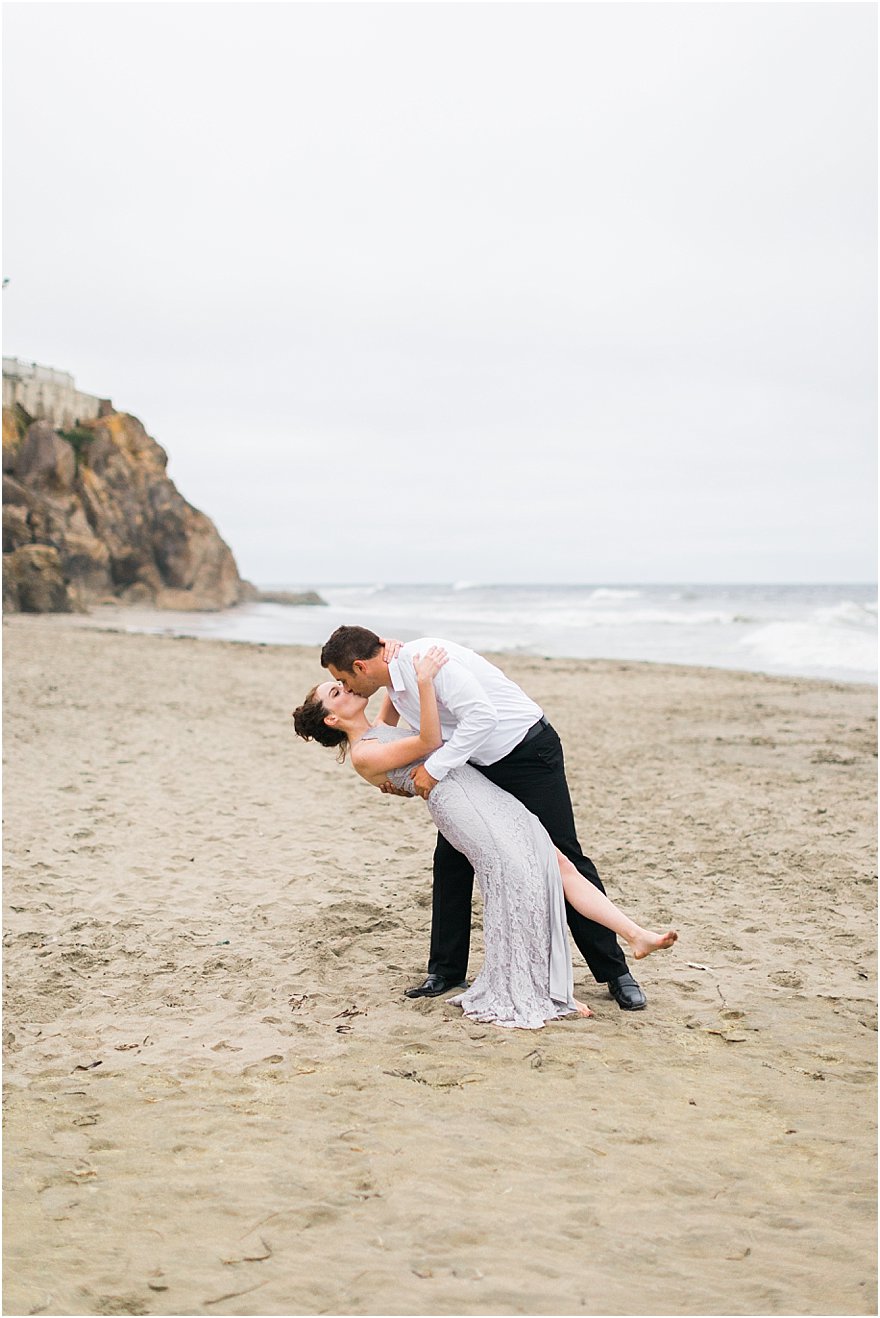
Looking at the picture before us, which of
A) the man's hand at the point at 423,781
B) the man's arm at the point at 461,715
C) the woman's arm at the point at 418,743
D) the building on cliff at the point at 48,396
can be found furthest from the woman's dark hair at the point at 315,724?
the building on cliff at the point at 48,396

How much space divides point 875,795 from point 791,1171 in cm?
647

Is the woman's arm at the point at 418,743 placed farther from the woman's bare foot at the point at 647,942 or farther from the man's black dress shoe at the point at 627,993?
the man's black dress shoe at the point at 627,993

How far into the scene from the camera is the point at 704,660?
83.3 feet

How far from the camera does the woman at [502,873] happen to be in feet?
14.7

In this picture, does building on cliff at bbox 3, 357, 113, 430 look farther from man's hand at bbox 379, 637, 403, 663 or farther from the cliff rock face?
man's hand at bbox 379, 637, 403, 663

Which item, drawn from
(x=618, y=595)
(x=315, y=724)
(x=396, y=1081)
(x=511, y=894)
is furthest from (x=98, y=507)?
(x=618, y=595)

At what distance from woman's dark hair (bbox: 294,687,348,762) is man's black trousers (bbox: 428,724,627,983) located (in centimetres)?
67

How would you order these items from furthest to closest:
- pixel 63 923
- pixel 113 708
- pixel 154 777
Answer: pixel 113 708, pixel 154 777, pixel 63 923

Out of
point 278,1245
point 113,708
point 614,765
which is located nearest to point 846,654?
point 614,765

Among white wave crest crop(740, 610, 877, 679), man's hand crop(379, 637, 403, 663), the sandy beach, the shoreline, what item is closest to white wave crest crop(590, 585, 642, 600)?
white wave crest crop(740, 610, 877, 679)

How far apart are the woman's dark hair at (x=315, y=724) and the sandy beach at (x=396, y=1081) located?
1.25 metres

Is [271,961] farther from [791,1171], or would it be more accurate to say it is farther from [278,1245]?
[791,1171]

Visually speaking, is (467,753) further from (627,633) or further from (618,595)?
(618,595)

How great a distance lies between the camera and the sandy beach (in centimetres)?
293
